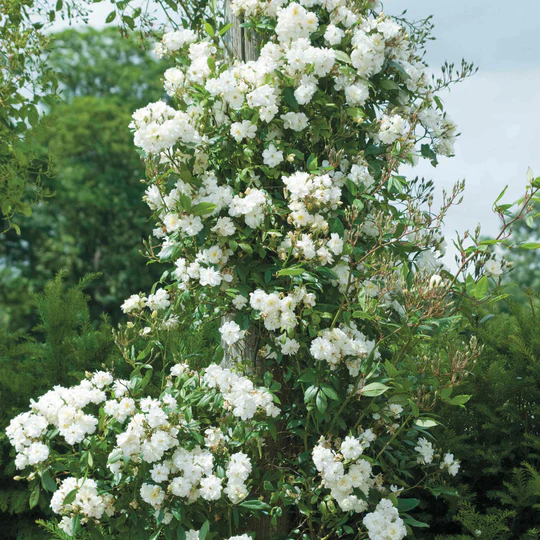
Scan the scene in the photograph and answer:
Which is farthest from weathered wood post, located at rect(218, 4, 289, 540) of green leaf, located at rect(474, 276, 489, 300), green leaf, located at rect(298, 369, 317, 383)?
green leaf, located at rect(474, 276, 489, 300)

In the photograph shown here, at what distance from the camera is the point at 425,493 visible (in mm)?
4000

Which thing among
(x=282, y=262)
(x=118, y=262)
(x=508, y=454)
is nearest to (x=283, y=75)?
(x=282, y=262)

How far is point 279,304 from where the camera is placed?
9.34 feet

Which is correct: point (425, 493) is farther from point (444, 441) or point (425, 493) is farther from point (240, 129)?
point (240, 129)

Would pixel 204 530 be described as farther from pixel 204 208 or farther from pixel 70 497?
pixel 204 208

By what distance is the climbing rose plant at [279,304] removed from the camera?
2.84m

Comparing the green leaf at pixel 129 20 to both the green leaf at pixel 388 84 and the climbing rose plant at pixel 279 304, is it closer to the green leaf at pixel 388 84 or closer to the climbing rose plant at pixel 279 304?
the climbing rose plant at pixel 279 304

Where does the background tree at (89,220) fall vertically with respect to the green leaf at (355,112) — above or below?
above

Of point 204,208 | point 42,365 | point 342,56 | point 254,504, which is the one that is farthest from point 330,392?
point 42,365

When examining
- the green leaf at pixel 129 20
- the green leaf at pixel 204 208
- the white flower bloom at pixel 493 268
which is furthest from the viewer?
the green leaf at pixel 129 20

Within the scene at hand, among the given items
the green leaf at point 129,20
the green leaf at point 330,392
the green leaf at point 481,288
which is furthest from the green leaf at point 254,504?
the green leaf at point 129,20

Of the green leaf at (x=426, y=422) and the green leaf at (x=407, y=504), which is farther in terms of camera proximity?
the green leaf at (x=407, y=504)

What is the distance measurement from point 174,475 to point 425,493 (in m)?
1.76

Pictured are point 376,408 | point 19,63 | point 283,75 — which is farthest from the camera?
point 19,63
